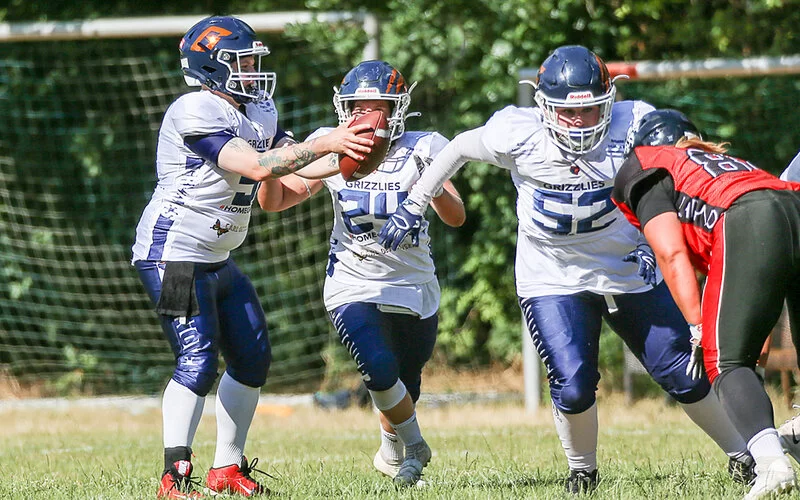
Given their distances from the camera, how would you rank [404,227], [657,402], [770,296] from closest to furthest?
[770,296] < [404,227] < [657,402]

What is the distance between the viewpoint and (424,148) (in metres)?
5.46

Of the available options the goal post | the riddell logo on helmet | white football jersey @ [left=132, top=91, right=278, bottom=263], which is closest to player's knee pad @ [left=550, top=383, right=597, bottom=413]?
the riddell logo on helmet

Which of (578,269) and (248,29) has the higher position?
(248,29)

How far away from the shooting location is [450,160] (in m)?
4.96

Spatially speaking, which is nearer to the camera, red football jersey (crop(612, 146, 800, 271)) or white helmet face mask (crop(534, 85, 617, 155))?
red football jersey (crop(612, 146, 800, 271))

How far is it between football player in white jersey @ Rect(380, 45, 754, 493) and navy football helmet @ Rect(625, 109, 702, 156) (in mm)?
273

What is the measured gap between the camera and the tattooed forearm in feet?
15.0

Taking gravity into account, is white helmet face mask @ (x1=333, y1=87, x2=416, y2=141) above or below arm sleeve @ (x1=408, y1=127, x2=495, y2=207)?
above

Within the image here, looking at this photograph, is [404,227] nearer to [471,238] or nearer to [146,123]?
[471,238]

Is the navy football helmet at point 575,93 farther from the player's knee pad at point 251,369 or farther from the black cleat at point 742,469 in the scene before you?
the player's knee pad at point 251,369

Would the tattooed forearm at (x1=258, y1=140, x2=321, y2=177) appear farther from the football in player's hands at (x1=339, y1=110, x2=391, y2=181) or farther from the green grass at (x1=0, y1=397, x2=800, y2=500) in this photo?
the green grass at (x1=0, y1=397, x2=800, y2=500)

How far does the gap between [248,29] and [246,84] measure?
27 centimetres

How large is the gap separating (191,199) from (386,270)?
1.03 meters

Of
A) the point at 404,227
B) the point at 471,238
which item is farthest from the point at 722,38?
the point at 404,227
